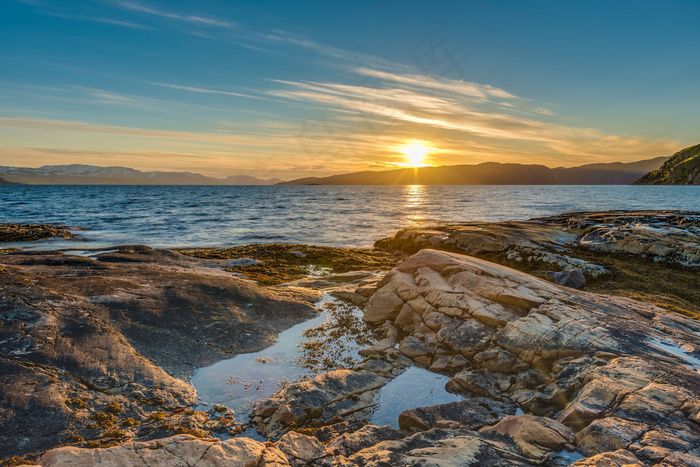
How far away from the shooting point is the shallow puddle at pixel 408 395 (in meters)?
8.37

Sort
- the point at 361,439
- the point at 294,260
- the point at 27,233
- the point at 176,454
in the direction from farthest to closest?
the point at 27,233, the point at 294,260, the point at 361,439, the point at 176,454

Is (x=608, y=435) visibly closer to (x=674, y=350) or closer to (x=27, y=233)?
(x=674, y=350)

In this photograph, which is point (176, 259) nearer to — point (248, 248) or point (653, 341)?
point (248, 248)

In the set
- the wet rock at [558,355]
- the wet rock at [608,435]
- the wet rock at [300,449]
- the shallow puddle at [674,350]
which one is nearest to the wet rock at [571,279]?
the wet rock at [558,355]

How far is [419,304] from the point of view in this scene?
42.8 ft

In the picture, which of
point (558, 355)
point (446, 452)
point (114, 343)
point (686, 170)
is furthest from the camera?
point (686, 170)

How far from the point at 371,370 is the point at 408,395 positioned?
4.41 feet

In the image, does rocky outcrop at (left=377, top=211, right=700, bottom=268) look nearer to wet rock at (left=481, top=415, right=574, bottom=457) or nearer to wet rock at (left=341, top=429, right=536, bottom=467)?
wet rock at (left=481, top=415, right=574, bottom=457)

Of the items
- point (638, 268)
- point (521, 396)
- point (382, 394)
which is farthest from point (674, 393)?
point (638, 268)

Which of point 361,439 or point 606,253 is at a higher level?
point 606,253

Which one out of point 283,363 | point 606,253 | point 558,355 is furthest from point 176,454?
point 606,253

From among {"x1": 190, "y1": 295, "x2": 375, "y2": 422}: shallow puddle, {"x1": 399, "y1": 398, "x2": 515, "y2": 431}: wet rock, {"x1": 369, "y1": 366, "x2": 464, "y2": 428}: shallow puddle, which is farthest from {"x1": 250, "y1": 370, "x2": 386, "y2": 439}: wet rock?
{"x1": 399, "y1": 398, "x2": 515, "y2": 431}: wet rock

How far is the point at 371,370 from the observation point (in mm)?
10055

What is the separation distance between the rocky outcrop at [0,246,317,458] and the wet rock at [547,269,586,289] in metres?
13.5
